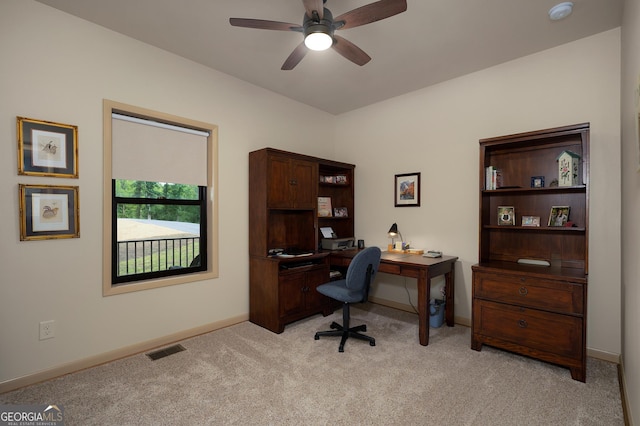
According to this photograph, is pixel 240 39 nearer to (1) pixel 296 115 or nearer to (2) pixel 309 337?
(1) pixel 296 115

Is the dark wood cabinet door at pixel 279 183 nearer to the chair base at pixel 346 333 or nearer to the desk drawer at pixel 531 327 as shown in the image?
the chair base at pixel 346 333

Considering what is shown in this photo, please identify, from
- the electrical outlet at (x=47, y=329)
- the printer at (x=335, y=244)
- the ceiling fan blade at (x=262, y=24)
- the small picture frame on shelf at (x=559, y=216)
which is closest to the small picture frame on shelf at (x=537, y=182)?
the small picture frame on shelf at (x=559, y=216)

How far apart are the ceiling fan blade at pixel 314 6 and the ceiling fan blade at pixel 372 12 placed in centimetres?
12

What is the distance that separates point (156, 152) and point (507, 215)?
3.43 metres

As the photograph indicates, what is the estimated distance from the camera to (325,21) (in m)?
2.01

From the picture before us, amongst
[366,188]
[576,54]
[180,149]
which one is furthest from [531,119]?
[180,149]

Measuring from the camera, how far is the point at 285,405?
1.96 metres

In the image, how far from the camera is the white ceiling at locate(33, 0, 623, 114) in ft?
7.34

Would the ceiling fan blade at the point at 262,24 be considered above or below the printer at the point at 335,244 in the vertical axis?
above

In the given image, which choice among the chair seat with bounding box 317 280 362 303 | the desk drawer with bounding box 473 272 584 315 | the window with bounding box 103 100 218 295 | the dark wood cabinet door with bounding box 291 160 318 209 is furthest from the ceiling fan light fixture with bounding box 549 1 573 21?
the window with bounding box 103 100 218 295

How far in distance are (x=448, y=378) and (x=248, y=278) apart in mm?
2248

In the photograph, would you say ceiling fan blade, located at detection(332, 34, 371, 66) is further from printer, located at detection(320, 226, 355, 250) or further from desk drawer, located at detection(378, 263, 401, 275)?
printer, located at detection(320, 226, 355, 250)

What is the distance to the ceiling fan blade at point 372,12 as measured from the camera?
176cm

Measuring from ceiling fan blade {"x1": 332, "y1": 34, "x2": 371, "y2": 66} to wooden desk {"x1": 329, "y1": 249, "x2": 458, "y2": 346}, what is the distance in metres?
1.90
